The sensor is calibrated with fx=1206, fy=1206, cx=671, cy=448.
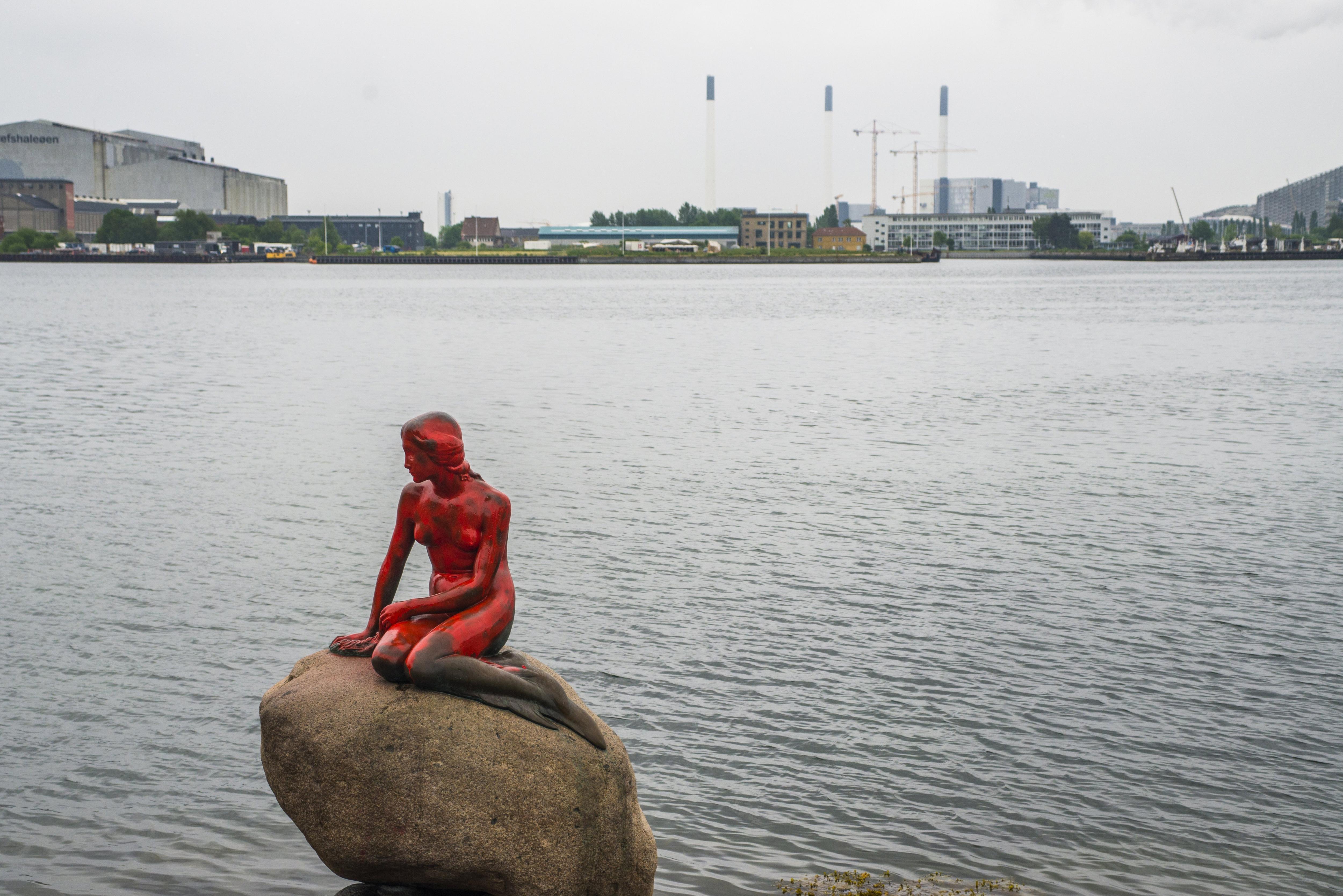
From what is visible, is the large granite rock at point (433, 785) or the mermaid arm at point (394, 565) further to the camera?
the mermaid arm at point (394, 565)

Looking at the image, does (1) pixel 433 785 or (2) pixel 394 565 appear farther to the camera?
(2) pixel 394 565

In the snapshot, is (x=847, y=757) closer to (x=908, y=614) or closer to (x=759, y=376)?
(x=908, y=614)

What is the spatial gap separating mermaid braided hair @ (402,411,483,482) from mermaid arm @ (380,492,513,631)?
1.16 feet

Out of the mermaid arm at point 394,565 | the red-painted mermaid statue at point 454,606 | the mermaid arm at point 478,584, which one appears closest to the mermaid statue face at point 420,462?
the red-painted mermaid statue at point 454,606

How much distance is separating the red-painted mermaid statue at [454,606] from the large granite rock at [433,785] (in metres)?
0.15

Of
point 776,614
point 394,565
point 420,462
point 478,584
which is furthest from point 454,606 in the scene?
point 776,614

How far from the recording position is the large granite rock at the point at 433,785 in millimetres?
7496

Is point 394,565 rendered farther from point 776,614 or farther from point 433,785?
point 776,614

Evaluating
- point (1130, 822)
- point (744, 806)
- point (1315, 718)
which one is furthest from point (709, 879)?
point (1315, 718)

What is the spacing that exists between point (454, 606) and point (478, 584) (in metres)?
0.21

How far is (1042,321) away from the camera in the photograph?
89.4 meters

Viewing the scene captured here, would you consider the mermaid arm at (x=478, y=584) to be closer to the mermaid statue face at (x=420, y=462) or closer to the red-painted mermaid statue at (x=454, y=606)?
the red-painted mermaid statue at (x=454, y=606)

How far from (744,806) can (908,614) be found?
21.7ft

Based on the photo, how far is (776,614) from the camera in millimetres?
17938
